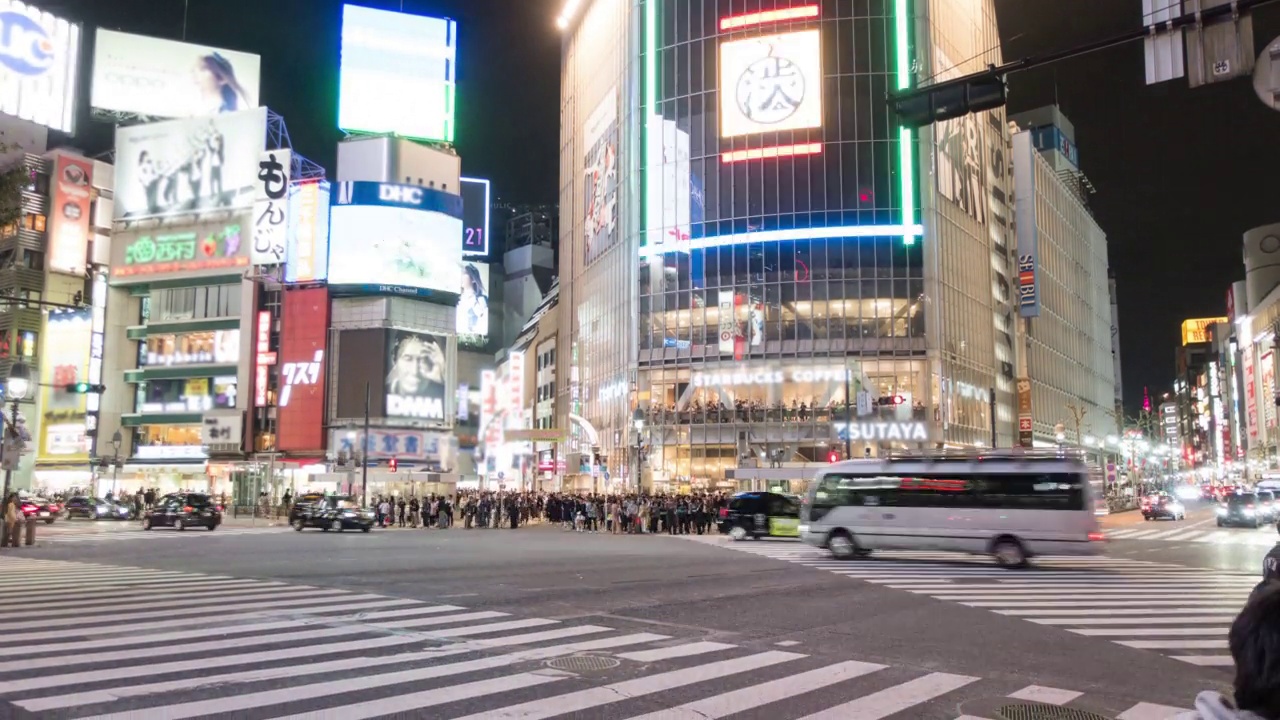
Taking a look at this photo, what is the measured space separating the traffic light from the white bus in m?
15.4

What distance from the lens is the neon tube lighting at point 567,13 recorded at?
286 feet

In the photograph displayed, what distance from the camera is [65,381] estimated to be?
76188 mm

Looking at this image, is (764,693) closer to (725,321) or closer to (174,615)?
(174,615)

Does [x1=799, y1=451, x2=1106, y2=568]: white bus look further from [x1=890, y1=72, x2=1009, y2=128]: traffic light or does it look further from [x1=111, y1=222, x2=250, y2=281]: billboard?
[x1=111, y1=222, x2=250, y2=281]: billboard

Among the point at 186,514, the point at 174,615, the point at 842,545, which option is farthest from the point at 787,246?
the point at 174,615

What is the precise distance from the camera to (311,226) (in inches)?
2852

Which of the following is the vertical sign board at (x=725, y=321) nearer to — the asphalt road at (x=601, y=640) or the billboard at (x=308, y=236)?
the billboard at (x=308, y=236)

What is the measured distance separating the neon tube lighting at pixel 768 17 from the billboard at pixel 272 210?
36332 millimetres

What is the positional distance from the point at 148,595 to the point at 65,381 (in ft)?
238

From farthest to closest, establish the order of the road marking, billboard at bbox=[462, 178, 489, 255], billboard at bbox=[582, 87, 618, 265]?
billboard at bbox=[462, 178, 489, 255] → billboard at bbox=[582, 87, 618, 265] → the road marking

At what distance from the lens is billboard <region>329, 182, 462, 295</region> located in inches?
2837

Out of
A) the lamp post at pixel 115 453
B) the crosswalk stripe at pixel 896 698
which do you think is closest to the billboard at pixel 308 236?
the lamp post at pixel 115 453

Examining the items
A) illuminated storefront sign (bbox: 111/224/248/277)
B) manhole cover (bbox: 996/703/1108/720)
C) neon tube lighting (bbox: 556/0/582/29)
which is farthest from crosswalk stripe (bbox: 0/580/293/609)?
neon tube lighting (bbox: 556/0/582/29)

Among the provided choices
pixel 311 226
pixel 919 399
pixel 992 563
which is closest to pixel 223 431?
pixel 311 226
